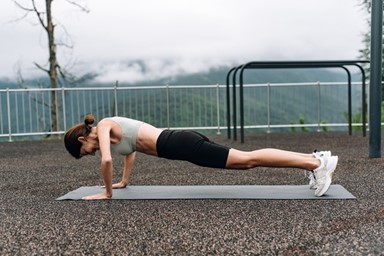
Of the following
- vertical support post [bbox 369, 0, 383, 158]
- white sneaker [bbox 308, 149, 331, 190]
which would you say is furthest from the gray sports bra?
vertical support post [bbox 369, 0, 383, 158]

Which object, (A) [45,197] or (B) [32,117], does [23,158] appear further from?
(B) [32,117]

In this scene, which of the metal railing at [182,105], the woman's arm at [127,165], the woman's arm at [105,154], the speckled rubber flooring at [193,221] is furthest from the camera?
the metal railing at [182,105]

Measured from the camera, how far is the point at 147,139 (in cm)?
363

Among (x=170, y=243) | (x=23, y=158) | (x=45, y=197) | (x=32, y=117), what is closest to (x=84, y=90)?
(x=32, y=117)

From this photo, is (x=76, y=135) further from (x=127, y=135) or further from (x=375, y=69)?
(x=375, y=69)

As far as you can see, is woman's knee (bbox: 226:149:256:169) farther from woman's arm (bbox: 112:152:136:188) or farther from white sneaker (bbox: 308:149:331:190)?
woman's arm (bbox: 112:152:136:188)

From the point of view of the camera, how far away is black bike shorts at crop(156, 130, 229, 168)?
3533 millimetres

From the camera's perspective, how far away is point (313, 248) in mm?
2309

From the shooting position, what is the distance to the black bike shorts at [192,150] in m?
3.53

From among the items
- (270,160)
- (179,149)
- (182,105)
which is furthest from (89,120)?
(182,105)

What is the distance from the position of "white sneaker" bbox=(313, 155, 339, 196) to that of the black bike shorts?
2.22 ft

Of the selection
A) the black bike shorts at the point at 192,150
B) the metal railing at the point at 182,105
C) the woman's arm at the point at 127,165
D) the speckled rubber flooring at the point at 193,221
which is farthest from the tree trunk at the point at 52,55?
the black bike shorts at the point at 192,150

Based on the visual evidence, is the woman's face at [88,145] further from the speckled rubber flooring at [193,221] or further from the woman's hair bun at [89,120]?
the speckled rubber flooring at [193,221]

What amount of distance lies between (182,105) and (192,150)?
774 cm
